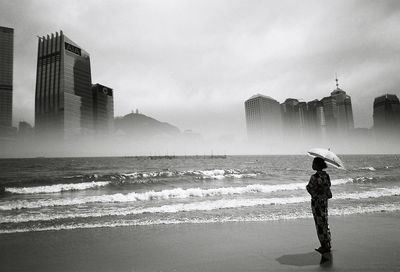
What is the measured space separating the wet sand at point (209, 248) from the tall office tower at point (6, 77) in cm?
18768

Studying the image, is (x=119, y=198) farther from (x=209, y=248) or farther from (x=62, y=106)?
(x=62, y=106)

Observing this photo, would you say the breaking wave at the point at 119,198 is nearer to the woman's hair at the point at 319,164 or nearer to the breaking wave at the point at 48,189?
the breaking wave at the point at 48,189

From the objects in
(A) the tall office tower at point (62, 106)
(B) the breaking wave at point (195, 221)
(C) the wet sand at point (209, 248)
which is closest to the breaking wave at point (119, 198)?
(B) the breaking wave at point (195, 221)

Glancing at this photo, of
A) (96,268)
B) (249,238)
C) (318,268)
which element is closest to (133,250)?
(96,268)

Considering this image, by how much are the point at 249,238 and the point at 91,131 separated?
208m

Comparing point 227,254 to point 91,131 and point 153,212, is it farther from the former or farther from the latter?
point 91,131

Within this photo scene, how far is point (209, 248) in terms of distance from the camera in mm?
7344

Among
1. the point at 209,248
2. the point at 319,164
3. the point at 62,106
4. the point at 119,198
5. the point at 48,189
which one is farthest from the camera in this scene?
the point at 62,106

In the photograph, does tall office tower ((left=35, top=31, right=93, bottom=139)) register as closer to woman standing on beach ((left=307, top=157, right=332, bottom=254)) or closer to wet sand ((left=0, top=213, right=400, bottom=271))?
wet sand ((left=0, top=213, right=400, bottom=271))

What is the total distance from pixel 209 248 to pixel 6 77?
214m

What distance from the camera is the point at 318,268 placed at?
5656mm

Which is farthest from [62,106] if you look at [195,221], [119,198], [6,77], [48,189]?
[195,221]

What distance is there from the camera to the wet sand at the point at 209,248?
602 cm

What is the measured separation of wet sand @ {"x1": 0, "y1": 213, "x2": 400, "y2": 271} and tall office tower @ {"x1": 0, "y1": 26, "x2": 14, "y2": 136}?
187676 mm
